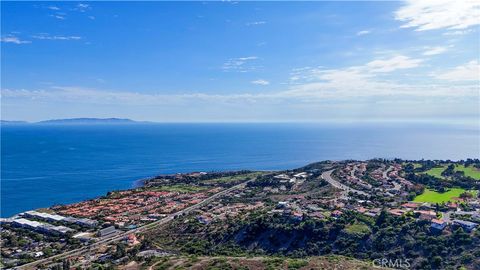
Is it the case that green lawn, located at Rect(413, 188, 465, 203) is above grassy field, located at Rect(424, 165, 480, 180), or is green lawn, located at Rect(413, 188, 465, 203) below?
below

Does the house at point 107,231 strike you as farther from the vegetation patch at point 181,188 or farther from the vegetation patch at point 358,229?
the vegetation patch at point 358,229

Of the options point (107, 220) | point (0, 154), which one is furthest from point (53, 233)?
point (0, 154)

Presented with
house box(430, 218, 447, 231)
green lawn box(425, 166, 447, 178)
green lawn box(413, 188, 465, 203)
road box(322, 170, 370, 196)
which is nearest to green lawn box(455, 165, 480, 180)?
green lawn box(425, 166, 447, 178)

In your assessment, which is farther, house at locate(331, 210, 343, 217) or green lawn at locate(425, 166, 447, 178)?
green lawn at locate(425, 166, 447, 178)

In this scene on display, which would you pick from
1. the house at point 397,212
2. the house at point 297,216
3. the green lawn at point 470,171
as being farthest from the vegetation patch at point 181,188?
the green lawn at point 470,171

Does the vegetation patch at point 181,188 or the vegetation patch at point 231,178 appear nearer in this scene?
the vegetation patch at point 181,188

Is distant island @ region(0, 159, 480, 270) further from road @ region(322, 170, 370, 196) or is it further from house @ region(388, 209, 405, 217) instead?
road @ region(322, 170, 370, 196)

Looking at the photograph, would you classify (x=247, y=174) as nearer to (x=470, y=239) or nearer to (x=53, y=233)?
(x=53, y=233)
